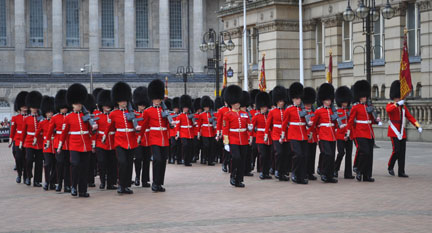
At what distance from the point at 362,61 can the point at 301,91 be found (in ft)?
52.3

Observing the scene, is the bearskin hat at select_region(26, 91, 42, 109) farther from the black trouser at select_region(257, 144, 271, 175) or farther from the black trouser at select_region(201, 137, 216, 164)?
the black trouser at select_region(201, 137, 216, 164)

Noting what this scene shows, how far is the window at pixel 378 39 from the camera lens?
30.7 meters

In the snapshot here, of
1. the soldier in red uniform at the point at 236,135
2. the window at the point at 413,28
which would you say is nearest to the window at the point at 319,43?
the window at the point at 413,28

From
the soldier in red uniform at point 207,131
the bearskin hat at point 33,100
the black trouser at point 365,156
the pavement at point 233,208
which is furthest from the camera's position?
the soldier in red uniform at point 207,131

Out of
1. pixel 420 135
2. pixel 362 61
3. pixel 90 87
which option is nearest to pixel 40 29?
pixel 90 87

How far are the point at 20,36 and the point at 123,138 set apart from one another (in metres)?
59.7

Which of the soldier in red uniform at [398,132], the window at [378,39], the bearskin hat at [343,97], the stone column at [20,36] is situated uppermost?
the stone column at [20,36]

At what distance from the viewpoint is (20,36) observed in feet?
234

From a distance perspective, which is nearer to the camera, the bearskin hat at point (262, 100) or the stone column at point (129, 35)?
the bearskin hat at point (262, 100)

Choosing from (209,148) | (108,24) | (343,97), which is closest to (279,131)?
(343,97)

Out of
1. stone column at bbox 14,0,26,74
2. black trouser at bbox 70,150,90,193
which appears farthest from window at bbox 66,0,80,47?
black trouser at bbox 70,150,90,193

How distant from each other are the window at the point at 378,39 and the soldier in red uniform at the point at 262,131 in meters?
14.1

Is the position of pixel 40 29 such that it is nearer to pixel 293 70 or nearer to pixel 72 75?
pixel 72 75

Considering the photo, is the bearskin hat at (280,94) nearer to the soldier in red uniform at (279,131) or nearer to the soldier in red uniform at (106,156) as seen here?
the soldier in red uniform at (279,131)
